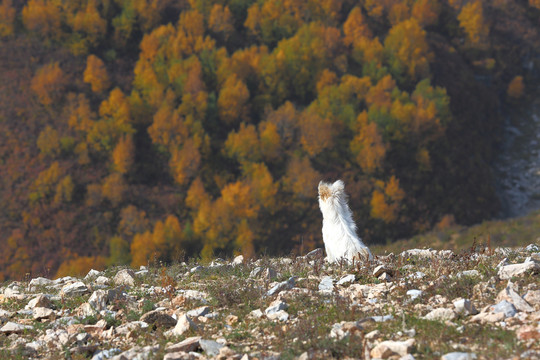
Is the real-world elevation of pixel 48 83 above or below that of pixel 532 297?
above

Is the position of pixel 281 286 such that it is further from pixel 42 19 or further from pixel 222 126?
pixel 42 19

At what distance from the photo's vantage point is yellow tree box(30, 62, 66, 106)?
88688 millimetres

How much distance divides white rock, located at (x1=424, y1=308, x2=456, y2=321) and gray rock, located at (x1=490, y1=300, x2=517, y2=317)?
0.46m

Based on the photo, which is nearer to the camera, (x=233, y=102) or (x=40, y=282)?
(x=40, y=282)

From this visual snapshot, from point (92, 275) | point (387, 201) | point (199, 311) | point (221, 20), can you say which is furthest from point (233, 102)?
point (199, 311)

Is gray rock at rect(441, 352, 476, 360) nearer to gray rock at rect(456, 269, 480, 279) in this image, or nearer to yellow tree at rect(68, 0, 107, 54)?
gray rock at rect(456, 269, 480, 279)

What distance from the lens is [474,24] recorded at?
115 m

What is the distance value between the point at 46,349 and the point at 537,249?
9013mm

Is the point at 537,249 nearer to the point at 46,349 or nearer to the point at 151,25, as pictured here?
the point at 46,349

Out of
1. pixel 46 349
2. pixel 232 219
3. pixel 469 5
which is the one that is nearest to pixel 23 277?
pixel 46 349

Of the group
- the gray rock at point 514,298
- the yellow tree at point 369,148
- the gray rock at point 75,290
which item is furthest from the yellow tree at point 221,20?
the gray rock at point 514,298

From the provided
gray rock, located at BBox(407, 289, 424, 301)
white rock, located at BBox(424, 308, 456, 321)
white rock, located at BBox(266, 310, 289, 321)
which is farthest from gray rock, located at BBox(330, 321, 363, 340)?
gray rock, located at BBox(407, 289, 424, 301)

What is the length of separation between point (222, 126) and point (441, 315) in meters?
93.7

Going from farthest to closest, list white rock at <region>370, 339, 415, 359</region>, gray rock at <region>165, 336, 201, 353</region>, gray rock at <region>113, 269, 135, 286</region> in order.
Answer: gray rock at <region>113, 269, 135, 286</region>, gray rock at <region>165, 336, 201, 353</region>, white rock at <region>370, 339, 415, 359</region>
